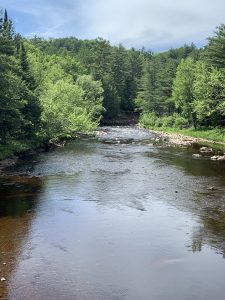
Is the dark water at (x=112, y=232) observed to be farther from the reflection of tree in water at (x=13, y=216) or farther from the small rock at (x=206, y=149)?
the small rock at (x=206, y=149)

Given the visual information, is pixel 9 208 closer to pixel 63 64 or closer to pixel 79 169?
pixel 79 169

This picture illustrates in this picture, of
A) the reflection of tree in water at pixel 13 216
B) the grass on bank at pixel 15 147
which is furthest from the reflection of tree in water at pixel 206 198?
the grass on bank at pixel 15 147

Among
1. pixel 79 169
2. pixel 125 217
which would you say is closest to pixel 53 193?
pixel 125 217

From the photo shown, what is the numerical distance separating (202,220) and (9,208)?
37.2 ft

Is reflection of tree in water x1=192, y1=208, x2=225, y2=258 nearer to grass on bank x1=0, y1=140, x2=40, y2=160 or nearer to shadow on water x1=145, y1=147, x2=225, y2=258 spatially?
shadow on water x1=145, y1=147, x2=225, y2=258

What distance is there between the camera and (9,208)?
1008 inches

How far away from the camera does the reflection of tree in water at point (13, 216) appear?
683 inches

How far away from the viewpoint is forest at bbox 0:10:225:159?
142 ft

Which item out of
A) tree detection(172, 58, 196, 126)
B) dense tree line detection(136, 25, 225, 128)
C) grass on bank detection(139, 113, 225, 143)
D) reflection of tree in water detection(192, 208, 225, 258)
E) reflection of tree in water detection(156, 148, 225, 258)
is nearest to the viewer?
reflection of tree in water detection(192, 208, 225, 258)

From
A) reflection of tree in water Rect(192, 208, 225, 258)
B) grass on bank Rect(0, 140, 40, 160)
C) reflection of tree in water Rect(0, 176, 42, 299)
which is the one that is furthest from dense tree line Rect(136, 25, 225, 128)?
reflection of tree in water Rect(192, 208, 225, 258)

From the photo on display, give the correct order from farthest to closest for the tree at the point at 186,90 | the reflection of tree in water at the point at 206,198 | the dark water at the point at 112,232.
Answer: the tree at the point at 186,90
the reflection of tree in water at the point at 206,198
the dark water at the point at 112,232

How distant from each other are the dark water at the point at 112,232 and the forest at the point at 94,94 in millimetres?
8462

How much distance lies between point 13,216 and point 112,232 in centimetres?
607

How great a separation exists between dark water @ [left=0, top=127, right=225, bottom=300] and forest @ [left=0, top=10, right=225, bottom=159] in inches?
333
